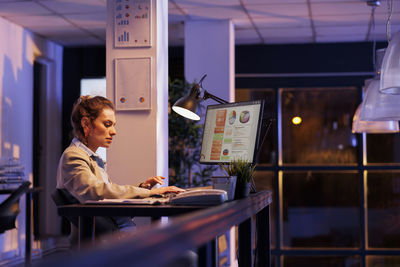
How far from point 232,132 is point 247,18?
13.2 feet

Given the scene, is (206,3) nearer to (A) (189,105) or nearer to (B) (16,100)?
(B) (16,100)

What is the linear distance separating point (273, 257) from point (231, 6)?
3.48m

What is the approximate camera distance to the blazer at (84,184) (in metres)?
2.57

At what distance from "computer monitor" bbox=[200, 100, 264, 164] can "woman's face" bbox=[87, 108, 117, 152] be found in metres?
0.55

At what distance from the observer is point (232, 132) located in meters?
3.15

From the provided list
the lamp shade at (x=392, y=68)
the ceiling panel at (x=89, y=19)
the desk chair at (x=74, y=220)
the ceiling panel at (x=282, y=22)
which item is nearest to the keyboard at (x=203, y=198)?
the desk chair at (x=74, y=220)

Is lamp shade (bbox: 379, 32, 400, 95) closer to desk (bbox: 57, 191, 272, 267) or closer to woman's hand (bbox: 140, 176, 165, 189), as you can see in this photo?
desk (bbox: 57, 191, 272, 267)

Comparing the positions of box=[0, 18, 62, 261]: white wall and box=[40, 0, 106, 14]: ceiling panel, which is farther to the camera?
box=[0, 18, 62, 261]: white wall

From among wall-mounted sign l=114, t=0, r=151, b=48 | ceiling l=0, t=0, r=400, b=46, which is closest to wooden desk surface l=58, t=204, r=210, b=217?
wall-mounted sign l=114, t=0, r=151, b=48

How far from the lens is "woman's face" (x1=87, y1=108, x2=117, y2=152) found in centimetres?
305

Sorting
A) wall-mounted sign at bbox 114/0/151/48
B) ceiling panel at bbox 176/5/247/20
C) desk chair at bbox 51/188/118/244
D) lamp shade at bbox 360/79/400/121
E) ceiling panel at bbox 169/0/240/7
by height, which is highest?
ceiling panel at bbox 169/0/240/7

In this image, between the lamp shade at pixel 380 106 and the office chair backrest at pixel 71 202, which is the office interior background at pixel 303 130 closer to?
the lamp shade at pixel 380 106

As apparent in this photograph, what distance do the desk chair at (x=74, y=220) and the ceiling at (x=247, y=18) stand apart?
3878 mm

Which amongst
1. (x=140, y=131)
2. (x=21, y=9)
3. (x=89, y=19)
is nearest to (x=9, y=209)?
(x=140, y=131)
